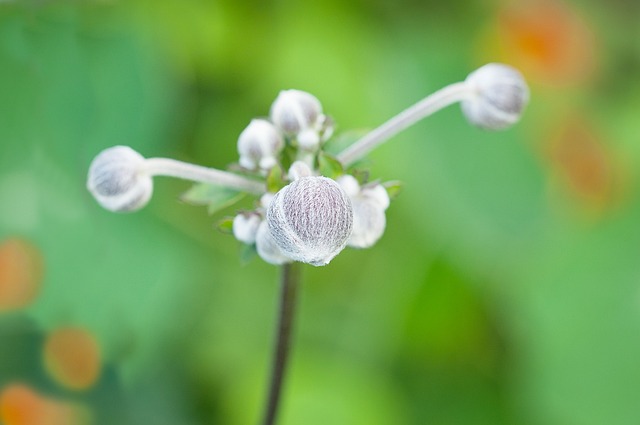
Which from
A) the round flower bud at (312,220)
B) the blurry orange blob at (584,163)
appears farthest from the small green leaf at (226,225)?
the blurry orange blob at (584,163)

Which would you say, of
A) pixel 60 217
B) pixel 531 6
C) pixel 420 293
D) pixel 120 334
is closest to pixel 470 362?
pixel 420 293

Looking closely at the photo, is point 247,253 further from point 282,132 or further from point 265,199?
point 282,132

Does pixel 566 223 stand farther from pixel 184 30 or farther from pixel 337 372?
pixel 184 30

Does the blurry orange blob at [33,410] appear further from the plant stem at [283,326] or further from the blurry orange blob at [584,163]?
the blurry orange blob at [584,163]

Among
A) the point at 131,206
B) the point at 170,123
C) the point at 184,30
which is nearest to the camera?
the point at 131,206

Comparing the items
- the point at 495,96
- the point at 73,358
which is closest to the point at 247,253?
the point at 495,96
